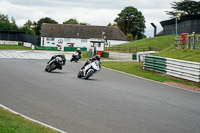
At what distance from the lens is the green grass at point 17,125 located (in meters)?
6.42

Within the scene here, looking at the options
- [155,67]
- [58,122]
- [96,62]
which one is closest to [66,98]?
[58,122]

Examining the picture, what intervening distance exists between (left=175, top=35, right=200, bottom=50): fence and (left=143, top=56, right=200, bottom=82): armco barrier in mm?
3664

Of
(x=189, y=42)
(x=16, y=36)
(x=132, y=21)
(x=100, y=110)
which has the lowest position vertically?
(x=100, y=110)

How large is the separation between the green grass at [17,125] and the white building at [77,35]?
91013 mm

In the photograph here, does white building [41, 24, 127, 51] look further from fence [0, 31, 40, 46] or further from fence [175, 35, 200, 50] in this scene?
fence [175, 35, 200, 50]

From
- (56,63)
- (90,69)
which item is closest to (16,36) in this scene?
(56,63)

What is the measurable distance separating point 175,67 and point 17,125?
15616 millimetres

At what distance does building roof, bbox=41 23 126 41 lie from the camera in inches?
3939

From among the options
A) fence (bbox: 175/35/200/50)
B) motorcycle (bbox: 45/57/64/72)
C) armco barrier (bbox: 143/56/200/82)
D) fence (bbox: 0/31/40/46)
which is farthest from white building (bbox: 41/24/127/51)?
motorcycle (bbox: 45/57/64/72)

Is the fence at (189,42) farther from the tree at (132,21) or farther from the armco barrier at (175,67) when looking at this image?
the tree at (132,21)

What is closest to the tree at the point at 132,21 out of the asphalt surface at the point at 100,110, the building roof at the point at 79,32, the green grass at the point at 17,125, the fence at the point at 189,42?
the building roof at the point at 79,32

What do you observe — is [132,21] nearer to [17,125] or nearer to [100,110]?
[100,110]

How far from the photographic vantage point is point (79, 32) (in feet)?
331

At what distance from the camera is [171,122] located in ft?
27.9
